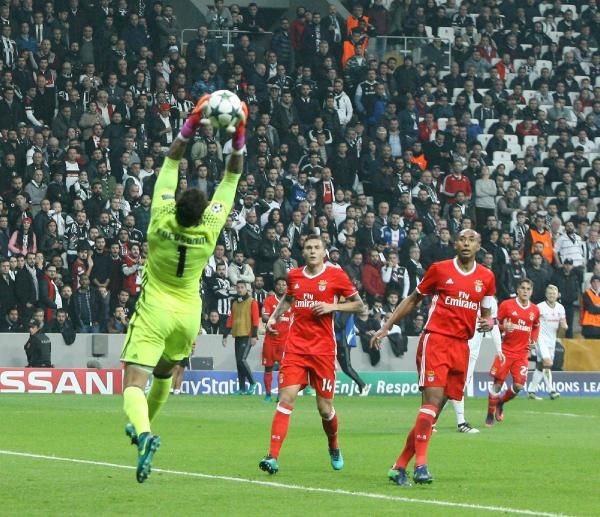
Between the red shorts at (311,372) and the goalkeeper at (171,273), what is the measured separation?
2816 mm

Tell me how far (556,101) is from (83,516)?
29.9 metres

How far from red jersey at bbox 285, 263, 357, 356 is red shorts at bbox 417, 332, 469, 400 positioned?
3.62ft

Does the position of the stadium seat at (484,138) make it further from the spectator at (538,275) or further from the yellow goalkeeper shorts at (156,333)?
the yellow goalkeeper shorts at (156,333)

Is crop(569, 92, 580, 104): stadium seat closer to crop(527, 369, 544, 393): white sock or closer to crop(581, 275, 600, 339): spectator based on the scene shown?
crop(581, 275, 600, 339): spectator

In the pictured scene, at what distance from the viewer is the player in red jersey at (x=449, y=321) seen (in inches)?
512

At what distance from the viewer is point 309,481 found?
12.9 meters

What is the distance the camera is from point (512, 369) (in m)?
22.4

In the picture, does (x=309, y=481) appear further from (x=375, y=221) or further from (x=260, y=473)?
(x=375, y=221)

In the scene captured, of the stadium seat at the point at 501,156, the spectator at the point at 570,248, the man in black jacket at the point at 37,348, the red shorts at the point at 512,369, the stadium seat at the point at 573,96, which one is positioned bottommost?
the man in black jacket at the point at 37,348

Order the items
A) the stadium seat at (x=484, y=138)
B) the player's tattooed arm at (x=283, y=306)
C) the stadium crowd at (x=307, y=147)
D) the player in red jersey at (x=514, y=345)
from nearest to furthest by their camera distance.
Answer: the player's tattooed arm at (x=283, y=306), the player in red jersey at (x=514, y=345), the stadium crowd at (x=307, y=147), the stadium seat at (x=484, y=138)

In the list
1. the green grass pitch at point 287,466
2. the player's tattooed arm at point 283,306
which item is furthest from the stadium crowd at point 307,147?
the player's tattooed arm at point 283,306

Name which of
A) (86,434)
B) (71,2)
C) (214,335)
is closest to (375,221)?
(214,335)

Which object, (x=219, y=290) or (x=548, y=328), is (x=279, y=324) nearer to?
(x=219, y=290)

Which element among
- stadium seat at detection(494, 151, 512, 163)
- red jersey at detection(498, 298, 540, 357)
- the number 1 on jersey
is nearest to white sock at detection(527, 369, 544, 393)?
red jersey at detection(498, 298, 540, 357)
